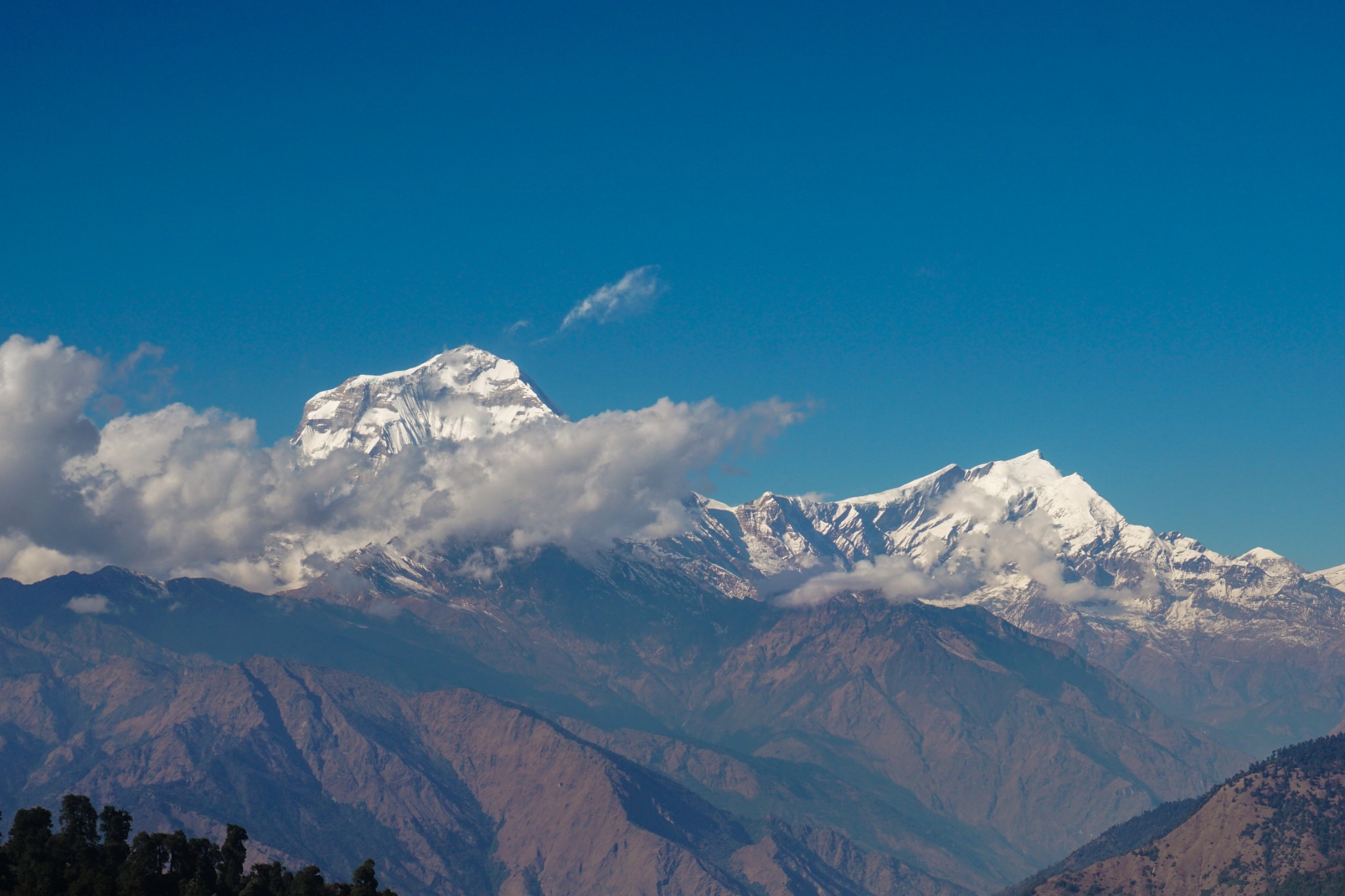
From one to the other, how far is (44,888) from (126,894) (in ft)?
34.0

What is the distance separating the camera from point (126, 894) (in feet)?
656

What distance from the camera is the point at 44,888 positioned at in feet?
653
